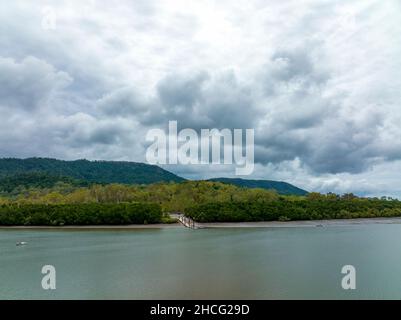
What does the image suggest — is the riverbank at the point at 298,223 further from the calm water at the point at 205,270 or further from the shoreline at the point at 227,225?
the calm water at the point at 205,270

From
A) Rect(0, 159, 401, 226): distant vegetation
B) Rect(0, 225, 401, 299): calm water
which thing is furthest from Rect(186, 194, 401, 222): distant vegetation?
Rect(0, 225, 401, 299): calm water

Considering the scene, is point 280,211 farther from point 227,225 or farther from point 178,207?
point 178,207

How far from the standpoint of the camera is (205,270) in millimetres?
25516

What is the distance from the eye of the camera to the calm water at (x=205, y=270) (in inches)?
781

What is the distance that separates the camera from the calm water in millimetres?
19844

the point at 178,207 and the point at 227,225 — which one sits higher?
the point at 178,207

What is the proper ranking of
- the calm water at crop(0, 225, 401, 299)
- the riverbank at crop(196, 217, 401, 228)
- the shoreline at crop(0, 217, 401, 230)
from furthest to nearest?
the riverbank at crop(196, 217, 401, 228)
the shoreline at crop(0, 217, 401, 230)
the calm water at crop(0, 225, 401, 299)

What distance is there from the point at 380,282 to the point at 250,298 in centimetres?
773

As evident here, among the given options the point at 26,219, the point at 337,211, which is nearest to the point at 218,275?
the point at 26,219

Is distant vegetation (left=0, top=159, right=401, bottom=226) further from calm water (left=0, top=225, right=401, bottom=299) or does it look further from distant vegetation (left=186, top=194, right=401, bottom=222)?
calm water (left=0, top=225, right=401, bottom=299)

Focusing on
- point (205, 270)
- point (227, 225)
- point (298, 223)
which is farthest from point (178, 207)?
point (205, 270)

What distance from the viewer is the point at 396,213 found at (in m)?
90.0
